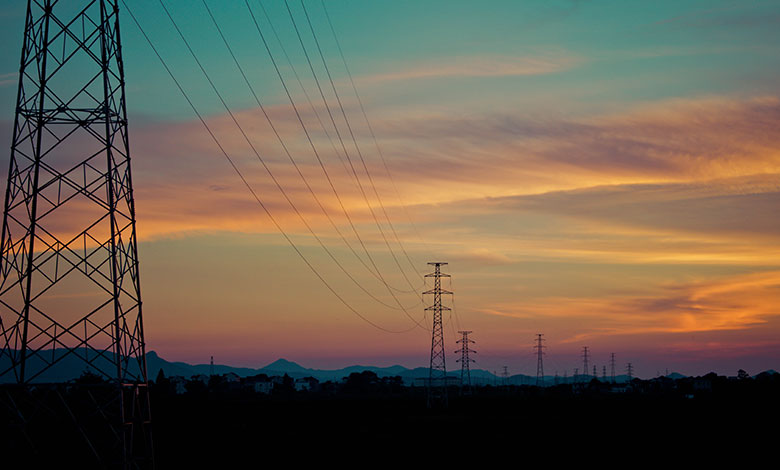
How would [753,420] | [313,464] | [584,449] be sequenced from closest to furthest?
1. [313,464]
2. [584,449]
3. [753,420]

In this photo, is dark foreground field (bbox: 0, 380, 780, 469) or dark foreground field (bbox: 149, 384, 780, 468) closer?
dark foreground field (bbox: 0, 380, 780, 469)

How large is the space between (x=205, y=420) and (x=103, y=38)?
210 feet

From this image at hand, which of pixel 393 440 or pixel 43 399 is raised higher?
pixel 43 399

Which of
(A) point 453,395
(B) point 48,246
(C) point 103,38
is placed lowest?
(A) point 453,395

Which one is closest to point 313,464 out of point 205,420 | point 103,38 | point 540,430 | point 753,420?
point 103,38

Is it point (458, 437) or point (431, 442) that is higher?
point (431, 442)

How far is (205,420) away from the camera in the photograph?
88.4 m

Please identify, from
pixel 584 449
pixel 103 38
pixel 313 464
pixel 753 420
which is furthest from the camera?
pixel 753 420

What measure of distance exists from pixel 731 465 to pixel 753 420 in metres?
44.5

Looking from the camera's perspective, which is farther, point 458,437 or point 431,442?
point 458,437

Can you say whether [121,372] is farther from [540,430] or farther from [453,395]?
[453,395]

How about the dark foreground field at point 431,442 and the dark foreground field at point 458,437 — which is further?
the dark foreground field at point 458,437

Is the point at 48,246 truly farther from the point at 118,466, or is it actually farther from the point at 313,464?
the point at 313,464

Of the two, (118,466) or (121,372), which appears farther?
(118,466)
